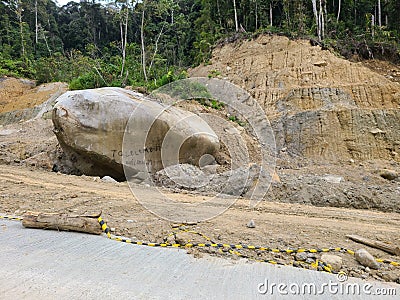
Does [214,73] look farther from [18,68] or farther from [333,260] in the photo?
[18,68]

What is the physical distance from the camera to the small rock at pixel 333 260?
A: 2.39 meters

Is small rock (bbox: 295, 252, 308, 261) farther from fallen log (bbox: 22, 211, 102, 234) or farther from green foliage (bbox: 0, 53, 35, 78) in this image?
green foliage (bbox: 0, 53, 35, 78)

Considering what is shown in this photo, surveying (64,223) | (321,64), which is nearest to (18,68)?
(321,64)

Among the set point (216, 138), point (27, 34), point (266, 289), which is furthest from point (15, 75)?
point (266, 289)

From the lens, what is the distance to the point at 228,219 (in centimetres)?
382

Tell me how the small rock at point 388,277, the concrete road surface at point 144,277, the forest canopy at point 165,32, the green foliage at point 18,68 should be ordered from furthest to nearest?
the green foliage at point 18,68 → the forest canopy at point 165,32 → the small rock at point 388,277 → the concrete road surface at point 144,277

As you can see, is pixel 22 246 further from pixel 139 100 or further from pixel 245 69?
pixel 245 69

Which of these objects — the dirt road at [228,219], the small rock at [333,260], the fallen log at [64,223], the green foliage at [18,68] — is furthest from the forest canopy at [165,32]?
the small rock at [333,260]

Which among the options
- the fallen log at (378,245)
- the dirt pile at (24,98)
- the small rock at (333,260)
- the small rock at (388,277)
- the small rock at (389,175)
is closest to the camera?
the small rock at (388,277)

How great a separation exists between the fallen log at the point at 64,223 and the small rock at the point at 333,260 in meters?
2.02

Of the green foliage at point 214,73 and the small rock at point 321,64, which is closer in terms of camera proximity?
the small rock at point 321,64

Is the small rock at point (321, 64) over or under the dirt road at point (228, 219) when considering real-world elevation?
over

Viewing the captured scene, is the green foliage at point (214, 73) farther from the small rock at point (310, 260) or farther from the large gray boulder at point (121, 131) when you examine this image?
the small rock at point (310, 260)

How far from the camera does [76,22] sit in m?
33.6
